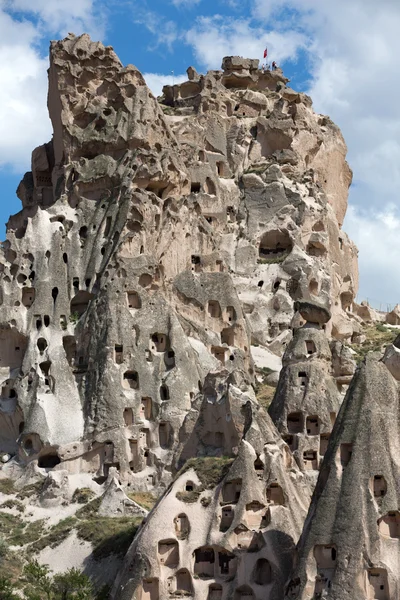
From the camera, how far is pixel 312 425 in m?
62.2

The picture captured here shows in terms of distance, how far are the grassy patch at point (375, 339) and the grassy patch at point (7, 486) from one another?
25.0m

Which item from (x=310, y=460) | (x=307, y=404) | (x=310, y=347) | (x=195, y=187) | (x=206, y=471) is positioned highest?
(x=195, y=187)

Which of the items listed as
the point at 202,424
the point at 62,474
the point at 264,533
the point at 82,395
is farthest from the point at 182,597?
the point at 82,395

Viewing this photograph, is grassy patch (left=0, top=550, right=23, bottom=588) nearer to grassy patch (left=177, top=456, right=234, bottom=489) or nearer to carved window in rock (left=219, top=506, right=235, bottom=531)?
grassy patch (left=177, top=456, right=234, bottom=489)

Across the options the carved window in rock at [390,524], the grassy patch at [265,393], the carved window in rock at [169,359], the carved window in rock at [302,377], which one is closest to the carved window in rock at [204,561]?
the carved window in rock at [390,524]

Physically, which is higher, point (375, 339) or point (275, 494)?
point (375, 339)

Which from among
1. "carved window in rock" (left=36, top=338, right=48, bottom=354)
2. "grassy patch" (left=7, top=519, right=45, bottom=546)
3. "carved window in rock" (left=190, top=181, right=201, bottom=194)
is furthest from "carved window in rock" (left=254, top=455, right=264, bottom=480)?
"carved window in rock" (left=190, top=181, right=201, bottom=194)

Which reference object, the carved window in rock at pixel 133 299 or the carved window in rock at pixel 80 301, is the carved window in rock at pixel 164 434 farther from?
the carved window in rock at pixel 80 301

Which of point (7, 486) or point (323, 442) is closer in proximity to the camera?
point (323, 442)

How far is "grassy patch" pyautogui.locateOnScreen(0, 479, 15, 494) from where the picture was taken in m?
70.4

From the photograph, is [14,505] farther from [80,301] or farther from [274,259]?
[274,259]

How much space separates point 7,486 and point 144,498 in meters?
7.61

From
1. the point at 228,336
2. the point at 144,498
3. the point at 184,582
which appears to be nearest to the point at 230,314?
the point at 228,336

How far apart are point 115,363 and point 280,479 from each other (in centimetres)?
2319
